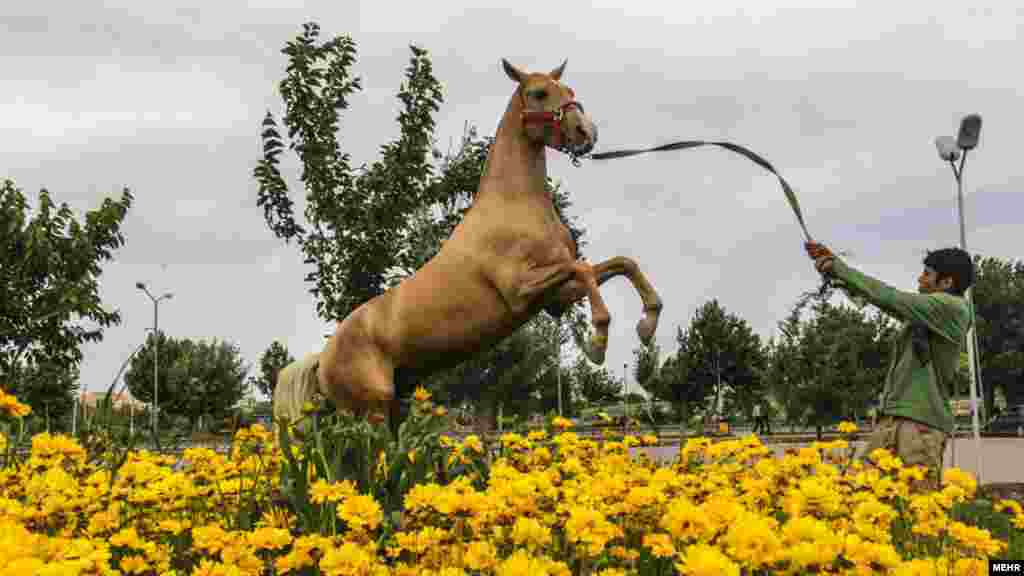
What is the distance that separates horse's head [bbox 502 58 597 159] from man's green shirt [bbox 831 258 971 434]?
1.69m

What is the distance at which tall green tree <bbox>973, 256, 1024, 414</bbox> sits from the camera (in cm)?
5262

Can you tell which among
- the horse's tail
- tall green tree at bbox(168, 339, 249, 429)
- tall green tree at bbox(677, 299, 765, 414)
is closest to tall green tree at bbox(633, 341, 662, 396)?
tall green tree at bbox(677, 299, 765, 414)

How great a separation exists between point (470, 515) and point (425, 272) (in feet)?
11.1

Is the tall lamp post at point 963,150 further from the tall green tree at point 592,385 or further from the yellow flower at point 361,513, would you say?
the tall green tree at point 592,385

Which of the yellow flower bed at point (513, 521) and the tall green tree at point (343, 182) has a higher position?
the tall green tree at point (343, 182)

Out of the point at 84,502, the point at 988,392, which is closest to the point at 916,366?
the point at 84,502

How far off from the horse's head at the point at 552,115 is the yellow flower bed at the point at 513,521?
189cm

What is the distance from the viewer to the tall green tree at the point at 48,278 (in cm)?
1541

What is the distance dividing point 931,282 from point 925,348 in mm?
449

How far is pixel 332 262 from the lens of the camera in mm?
11820

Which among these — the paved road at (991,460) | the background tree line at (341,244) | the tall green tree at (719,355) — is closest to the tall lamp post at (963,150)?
the paved road at (991,460)

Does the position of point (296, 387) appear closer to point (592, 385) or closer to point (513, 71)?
point (513, 71)

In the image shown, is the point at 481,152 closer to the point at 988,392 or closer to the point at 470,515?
the point at 470,515

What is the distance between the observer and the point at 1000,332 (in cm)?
5378
